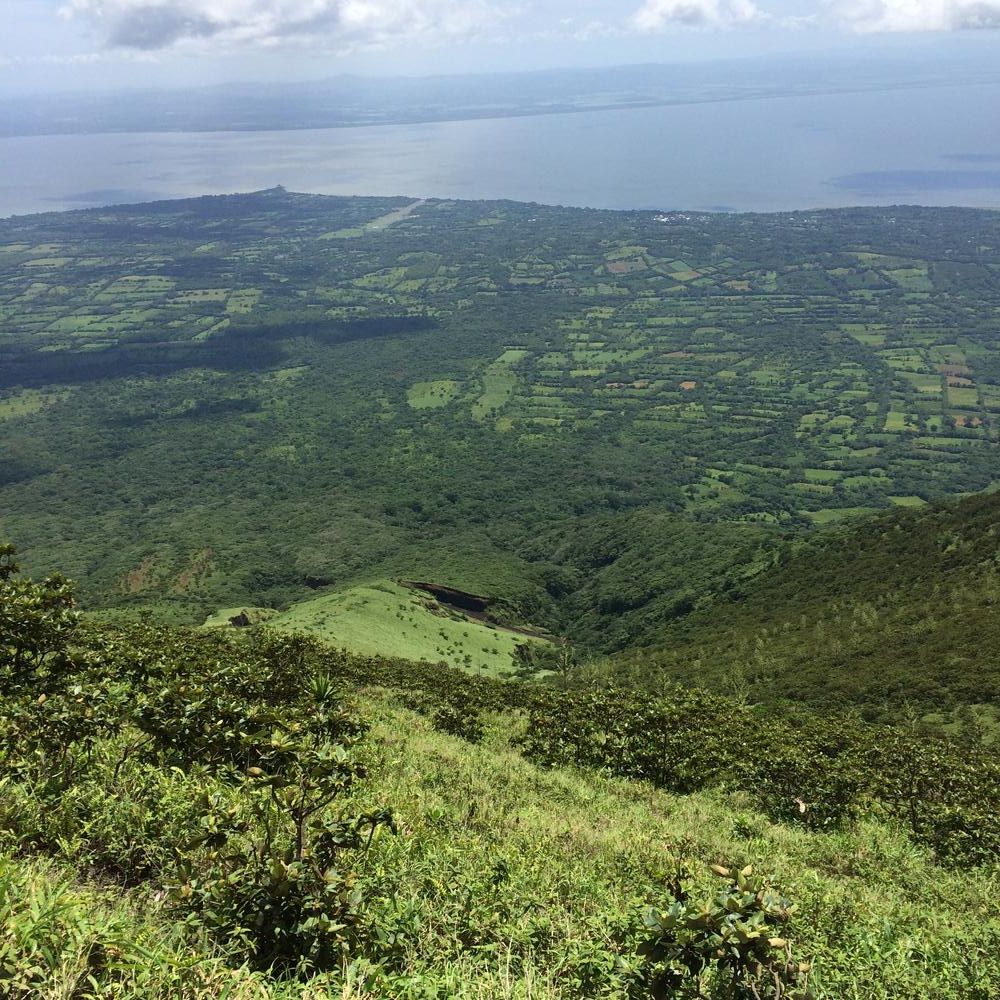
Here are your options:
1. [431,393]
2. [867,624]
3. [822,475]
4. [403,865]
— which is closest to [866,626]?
[867,624]

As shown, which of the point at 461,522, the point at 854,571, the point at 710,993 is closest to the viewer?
the point at 710,993

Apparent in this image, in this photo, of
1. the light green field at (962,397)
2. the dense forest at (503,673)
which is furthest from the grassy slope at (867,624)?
the light green field at (962,397)

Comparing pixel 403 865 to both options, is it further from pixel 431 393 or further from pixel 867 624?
pixel 431 393

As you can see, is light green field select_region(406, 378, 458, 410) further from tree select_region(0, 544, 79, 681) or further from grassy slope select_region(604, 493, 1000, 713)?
tree select_region(0, 544, 79, 681)

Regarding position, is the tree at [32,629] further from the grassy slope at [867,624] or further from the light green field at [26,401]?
the light green field at [26,401]

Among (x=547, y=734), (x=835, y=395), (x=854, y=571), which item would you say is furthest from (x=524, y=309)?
(x=547, y=734)

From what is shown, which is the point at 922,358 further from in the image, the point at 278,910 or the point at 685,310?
the point at 278,910
